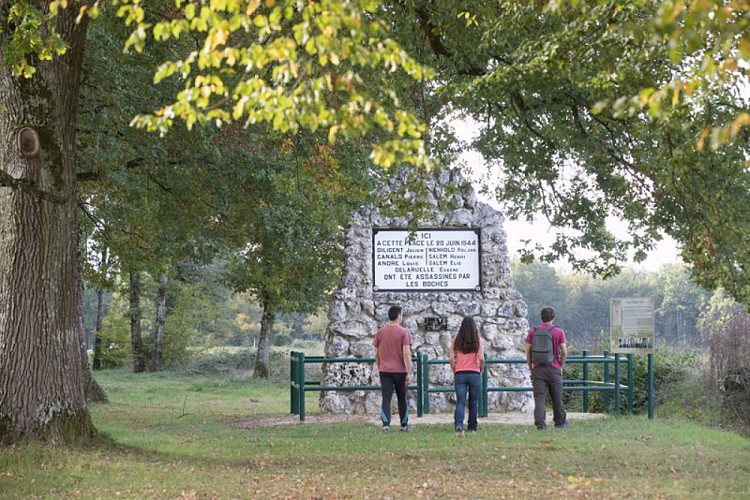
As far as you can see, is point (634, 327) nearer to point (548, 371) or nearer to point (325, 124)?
point (548, 371)

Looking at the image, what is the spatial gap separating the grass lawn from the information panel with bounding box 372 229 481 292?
3.23 m

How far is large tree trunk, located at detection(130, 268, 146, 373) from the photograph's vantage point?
32.3m

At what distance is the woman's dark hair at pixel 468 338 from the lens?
11969mm

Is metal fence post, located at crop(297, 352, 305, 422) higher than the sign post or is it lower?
lower

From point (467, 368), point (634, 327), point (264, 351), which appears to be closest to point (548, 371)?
point (467, 368)

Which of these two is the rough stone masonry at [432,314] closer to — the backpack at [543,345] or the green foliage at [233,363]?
the backpack at [543,345]

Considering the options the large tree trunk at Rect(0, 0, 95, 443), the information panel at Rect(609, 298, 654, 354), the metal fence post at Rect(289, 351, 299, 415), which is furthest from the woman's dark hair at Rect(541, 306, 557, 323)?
the large tree trunk at Rect(0, 0, 95, 443)

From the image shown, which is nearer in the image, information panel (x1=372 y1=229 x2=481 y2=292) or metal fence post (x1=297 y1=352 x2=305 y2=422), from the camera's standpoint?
metal fence post (x1=297 y1=352 x2=305 y2=422)

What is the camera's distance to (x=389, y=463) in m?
9.40

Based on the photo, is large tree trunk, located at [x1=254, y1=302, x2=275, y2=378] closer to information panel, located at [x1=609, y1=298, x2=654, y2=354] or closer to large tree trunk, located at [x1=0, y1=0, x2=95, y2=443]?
information panel, located at [x1=609, y1=298, x2=654, y2=354]

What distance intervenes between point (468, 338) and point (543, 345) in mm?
1104

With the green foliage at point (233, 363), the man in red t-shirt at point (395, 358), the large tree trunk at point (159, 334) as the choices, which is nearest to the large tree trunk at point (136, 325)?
the large tree trunk at point (159, 334)

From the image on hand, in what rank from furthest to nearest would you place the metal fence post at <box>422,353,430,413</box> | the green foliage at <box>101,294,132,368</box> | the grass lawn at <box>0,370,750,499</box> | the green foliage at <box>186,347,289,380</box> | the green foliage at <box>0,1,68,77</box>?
the green foliage at <box>101,294,132,368</box>
the green foliage at <box>186,347,289,380</box>
the metal fence post at <box>422,353,430,413</box>
the green foliage at <box>0,1,68,77</box>
the grass lawn at <box>0,370,750,499</box>

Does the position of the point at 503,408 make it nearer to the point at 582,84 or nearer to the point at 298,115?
the point at 582,84
